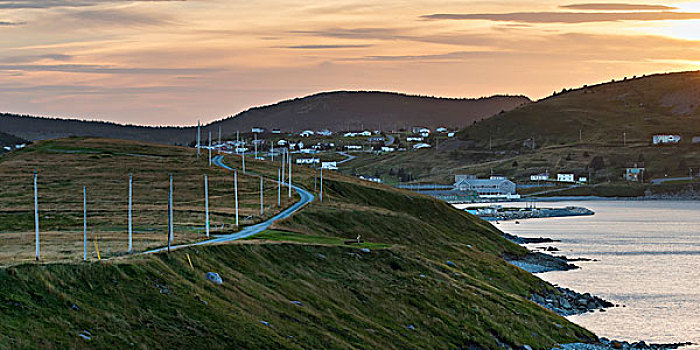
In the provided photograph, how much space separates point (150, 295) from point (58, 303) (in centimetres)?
460

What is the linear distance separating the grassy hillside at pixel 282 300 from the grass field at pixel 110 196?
680 centimetres

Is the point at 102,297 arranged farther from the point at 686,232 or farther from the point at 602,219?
the point at 602,219

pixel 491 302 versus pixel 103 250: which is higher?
pixel 103 250

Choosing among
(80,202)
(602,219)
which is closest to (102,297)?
(80,202)

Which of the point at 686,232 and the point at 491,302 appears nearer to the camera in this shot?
the point at 491,302

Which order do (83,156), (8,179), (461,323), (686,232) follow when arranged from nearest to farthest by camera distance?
(461,323), (8,179), (83,156), (686,232)

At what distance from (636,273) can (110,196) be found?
60.2m

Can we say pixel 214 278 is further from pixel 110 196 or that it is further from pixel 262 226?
pixel 110 196

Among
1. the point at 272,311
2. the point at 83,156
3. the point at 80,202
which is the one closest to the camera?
the point at 272,311

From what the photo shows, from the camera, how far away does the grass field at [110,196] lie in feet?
209

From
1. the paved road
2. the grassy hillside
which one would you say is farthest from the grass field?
the grassy hillside

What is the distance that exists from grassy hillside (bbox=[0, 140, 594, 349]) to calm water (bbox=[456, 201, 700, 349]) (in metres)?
7.74

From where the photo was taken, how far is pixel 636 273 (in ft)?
316

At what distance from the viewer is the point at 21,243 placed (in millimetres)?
62688
